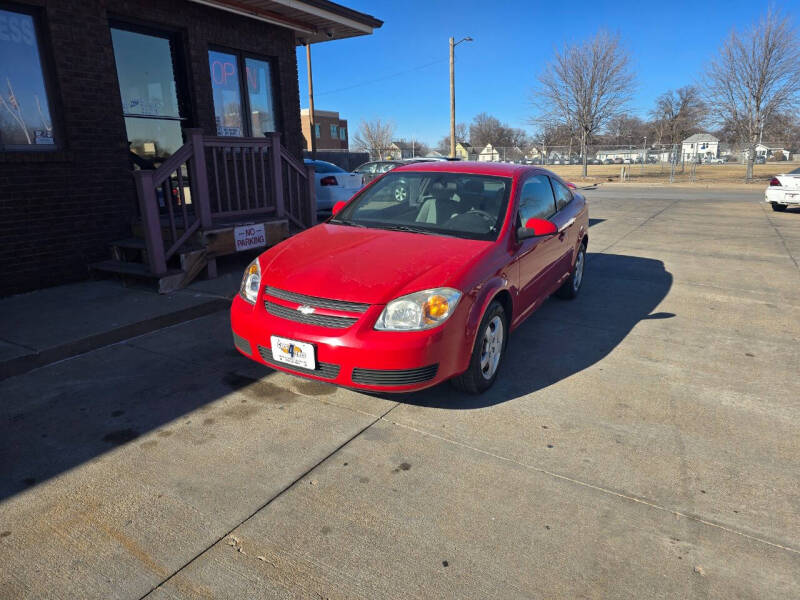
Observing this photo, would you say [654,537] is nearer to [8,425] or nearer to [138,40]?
[8,425]

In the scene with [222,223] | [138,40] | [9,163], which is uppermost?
[138,40]

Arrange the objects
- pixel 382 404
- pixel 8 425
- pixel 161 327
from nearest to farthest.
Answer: pixel 8 425
pixel 382 404
pixel 161 327

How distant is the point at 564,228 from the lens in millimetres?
5266

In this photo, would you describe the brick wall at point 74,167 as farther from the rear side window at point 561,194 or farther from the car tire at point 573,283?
the car tire at point 573,283

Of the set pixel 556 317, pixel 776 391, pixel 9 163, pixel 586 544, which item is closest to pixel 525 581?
pixel 586 544

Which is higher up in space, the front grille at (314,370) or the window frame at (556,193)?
the window frame at (556,193)

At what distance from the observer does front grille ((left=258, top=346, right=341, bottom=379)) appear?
3.16 metres

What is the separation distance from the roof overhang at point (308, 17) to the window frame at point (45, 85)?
78.9 inches

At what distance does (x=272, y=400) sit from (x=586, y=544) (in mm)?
2180

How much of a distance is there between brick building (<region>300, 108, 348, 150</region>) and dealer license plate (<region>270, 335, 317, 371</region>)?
5706cm

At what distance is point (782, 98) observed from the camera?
2694 centimetres

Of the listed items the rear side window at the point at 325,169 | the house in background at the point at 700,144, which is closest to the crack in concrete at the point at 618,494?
the rear side window at the point at 325,169

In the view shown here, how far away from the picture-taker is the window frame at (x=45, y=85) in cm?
563

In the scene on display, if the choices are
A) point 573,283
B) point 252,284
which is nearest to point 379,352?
point 252,284
